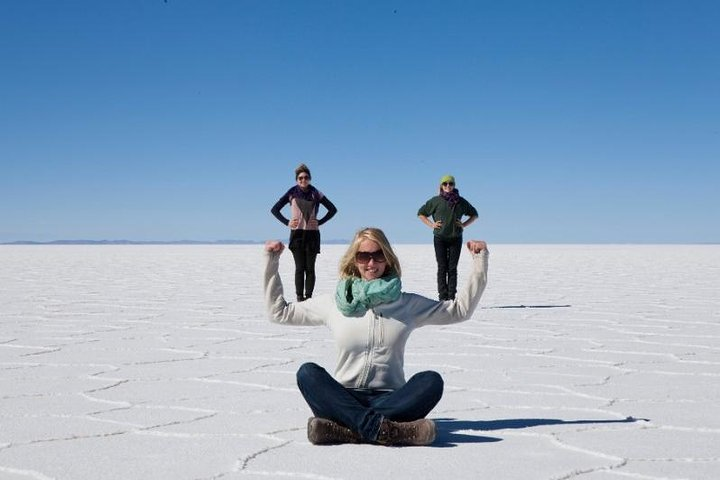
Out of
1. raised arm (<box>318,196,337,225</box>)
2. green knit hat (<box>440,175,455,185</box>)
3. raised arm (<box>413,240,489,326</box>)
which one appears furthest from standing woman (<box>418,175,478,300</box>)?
raised arm (<box>413,240,489,326</box>)

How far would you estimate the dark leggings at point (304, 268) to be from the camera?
6.73m

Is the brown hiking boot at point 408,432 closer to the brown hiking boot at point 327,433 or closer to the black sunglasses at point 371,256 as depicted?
the brown hiking boot at point 327,433

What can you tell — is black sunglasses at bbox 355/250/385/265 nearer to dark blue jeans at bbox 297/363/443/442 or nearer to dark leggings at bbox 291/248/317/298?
dark blue jeans at bbox 297/363/443/442

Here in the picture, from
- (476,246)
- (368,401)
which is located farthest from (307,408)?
(476,246)

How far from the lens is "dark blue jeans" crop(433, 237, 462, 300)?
23.1 feet

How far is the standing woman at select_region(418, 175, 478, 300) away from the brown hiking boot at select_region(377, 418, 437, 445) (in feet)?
14.9

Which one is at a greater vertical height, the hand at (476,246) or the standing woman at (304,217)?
the standing woman at (304,217)

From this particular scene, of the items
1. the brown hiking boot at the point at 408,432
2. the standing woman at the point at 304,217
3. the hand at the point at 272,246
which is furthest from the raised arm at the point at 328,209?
the brown hiking boot at the point at 408,432

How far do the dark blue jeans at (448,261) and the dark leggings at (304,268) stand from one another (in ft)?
3.50

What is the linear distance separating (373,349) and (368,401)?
162 millimetres

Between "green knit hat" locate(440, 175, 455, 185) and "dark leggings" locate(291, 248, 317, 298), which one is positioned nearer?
"dark leggings" locate(291, 248, 317, 298)

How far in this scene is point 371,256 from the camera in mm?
2541

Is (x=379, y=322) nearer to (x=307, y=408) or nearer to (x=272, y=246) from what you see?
(x=272, y=246)

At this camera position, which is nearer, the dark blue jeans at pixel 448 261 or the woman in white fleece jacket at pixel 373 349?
the woman in white fleece jacket at pixel 373 349
